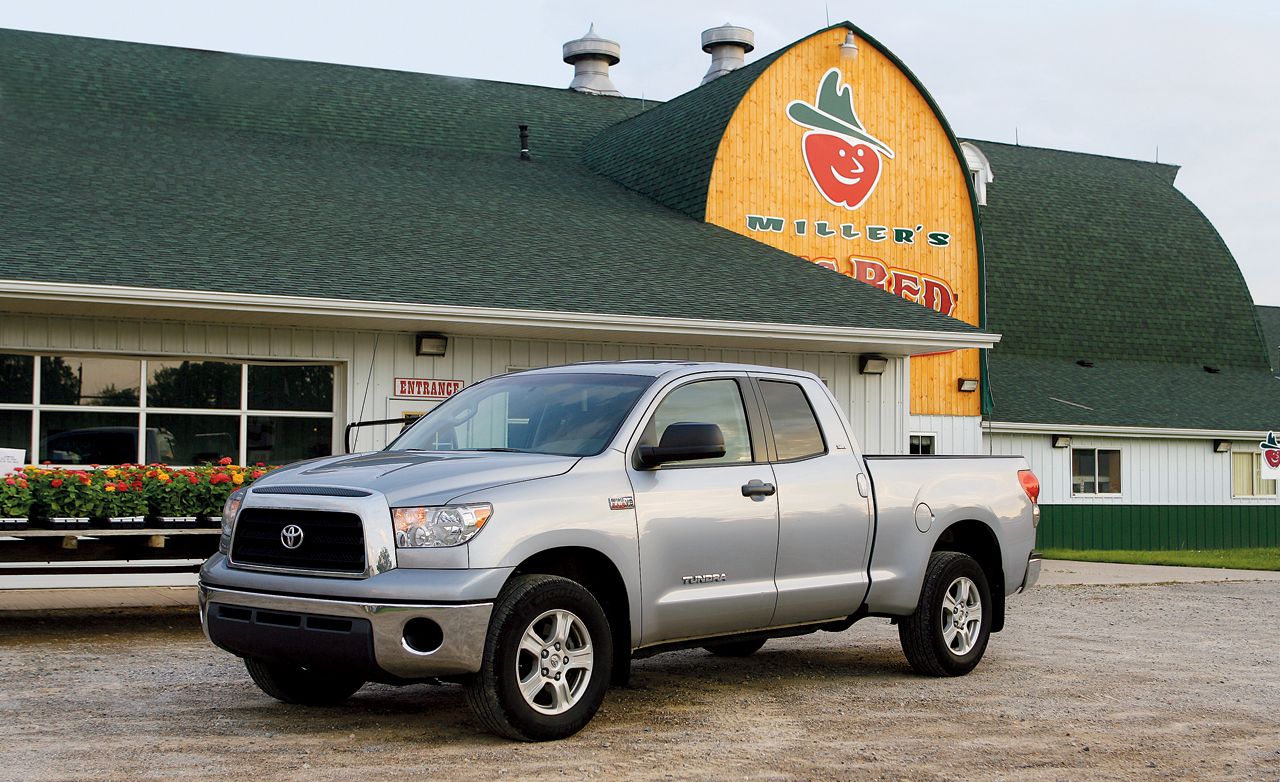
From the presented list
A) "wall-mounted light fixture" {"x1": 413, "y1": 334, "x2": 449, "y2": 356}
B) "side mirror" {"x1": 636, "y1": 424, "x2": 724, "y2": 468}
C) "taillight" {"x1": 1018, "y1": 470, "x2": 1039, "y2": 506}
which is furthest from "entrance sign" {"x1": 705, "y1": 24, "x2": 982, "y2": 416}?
"side mirror" {"x1": 636, "y1": 424, "x2": 724, "y2": 468}

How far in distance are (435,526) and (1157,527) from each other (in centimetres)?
2412

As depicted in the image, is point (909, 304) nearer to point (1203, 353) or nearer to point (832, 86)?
point (832, 86)

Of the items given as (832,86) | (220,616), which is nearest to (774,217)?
(832,86)

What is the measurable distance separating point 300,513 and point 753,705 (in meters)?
2.89

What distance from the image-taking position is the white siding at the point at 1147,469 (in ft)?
89.3

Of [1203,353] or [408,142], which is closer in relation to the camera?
[408,142]

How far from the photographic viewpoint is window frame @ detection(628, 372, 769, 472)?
778 centimetres

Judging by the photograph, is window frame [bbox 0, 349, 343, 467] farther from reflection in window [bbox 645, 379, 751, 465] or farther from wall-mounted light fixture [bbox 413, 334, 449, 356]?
reflection in window [bbox 645, 379, 751, 465]

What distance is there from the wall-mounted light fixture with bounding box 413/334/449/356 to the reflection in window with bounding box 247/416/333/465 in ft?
3.95

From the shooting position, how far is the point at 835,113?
21922mm

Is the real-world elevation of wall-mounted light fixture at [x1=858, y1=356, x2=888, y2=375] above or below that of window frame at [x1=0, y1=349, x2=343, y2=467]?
above

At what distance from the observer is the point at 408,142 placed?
23.5 m

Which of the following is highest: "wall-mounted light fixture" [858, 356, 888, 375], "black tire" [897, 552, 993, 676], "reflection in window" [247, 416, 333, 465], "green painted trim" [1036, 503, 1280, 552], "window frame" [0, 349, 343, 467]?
"wall-mounted light fixture" [858, 356, 888, 375]

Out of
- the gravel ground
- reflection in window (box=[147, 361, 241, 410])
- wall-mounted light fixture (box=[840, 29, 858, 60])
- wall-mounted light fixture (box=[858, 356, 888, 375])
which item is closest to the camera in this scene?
the gravel ground
